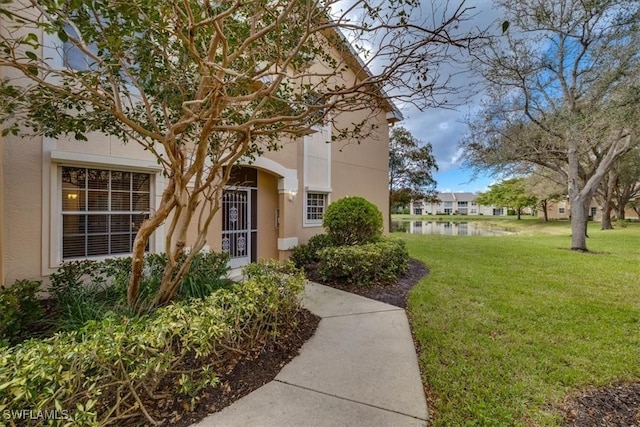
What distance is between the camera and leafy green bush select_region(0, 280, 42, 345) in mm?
3412

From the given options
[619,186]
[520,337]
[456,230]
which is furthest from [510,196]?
[520,337]

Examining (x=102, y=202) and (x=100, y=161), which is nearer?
(x=100, y=161)

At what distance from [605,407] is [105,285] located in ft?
23.1

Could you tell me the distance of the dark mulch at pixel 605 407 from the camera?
9.02 feet

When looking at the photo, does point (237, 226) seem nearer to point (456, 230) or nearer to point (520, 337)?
point (520, 337)

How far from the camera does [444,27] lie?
3414 mm

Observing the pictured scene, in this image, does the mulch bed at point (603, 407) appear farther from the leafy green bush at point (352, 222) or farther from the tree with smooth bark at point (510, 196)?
the tree with smooth bark at point (510, 196)

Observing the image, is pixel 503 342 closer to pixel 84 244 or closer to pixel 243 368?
pixel 243 368

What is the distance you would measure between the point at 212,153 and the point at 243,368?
11.9 feet

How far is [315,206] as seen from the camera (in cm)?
1063

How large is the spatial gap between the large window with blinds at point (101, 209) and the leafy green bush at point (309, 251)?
13.3 ft

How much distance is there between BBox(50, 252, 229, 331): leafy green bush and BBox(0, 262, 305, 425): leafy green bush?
98cm

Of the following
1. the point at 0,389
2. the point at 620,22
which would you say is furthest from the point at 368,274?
the point at 620,22

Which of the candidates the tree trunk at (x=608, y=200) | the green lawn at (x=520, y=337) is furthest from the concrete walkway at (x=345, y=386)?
the tree trunk at (x=608, y=200)
